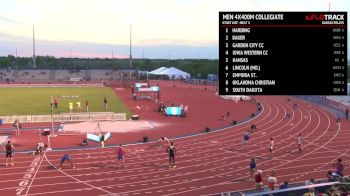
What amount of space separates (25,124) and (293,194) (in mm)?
30149

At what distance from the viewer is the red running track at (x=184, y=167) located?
806 inches

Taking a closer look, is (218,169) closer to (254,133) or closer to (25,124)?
(254,133)

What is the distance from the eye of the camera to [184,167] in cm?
2433

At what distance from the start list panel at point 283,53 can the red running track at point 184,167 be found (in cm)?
872

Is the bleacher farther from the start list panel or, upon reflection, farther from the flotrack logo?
the flotrack logo

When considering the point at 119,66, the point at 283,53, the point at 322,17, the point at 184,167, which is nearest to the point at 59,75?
the point at 119,66

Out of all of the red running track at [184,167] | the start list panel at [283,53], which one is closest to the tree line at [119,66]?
the red running track at [184,167]

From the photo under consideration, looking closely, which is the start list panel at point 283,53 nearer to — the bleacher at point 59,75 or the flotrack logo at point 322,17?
the flotrack logo at point 322,17

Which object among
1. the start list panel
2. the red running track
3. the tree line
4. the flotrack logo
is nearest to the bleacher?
the tree line

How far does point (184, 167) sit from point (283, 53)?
516 inches

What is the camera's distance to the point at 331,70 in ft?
41.5

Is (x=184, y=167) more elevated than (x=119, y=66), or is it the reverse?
(x=119, y=66)

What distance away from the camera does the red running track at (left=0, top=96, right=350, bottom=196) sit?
2048 centimetres

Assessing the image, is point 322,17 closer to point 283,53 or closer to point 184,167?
point 283,53
